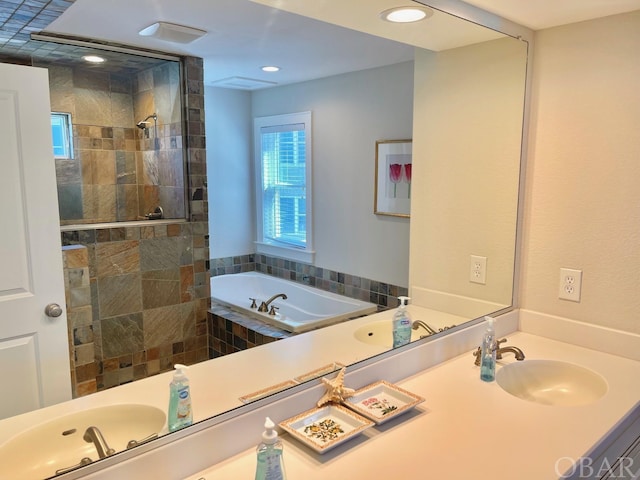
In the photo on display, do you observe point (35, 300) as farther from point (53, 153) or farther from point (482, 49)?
point (482, 49)

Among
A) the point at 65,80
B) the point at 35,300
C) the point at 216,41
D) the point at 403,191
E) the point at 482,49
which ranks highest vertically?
the point at 482,49

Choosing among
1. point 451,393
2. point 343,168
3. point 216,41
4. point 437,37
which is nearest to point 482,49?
point 437,37

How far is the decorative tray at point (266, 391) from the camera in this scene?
122 cm

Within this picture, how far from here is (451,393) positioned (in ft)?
4.83

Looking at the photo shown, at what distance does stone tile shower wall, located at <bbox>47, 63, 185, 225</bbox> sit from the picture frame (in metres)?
0.79

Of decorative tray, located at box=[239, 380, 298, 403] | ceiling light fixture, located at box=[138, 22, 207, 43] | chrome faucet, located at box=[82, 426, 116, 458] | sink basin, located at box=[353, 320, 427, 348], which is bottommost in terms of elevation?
decorative tray, located at box=[239, 380, 298, 403]

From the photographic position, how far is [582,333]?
185 cm

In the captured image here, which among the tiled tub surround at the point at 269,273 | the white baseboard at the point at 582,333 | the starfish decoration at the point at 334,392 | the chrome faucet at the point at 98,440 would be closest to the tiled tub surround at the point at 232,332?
the tiled tub surround at the point at 269,273

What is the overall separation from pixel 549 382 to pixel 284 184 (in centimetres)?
119

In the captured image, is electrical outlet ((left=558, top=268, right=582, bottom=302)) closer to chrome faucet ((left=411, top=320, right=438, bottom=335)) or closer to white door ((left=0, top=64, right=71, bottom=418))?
chrome faucet ((left=411, top=320, right=438, bottom=335))

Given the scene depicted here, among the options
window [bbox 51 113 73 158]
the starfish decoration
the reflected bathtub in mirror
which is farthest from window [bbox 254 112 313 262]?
window [bbox 51 113 73 158]

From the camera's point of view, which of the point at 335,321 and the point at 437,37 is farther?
the point at 437,37

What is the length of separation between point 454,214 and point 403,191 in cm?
33

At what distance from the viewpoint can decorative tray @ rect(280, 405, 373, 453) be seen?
3.82 ft
